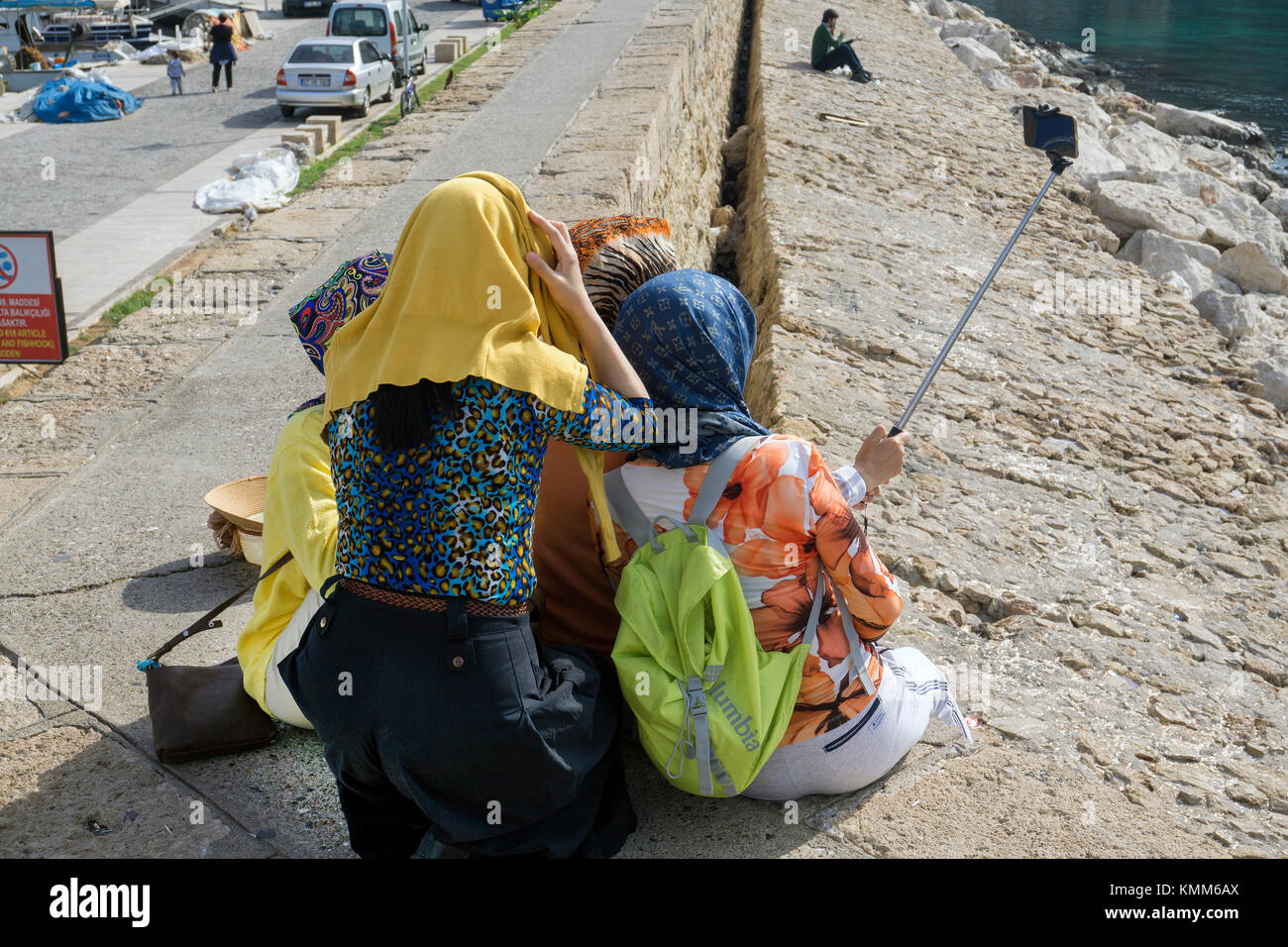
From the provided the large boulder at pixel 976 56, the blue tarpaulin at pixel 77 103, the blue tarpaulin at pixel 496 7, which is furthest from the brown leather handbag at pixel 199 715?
the blue tarpaulin at pixel 496 7

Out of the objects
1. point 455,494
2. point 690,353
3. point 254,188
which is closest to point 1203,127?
point 254,188

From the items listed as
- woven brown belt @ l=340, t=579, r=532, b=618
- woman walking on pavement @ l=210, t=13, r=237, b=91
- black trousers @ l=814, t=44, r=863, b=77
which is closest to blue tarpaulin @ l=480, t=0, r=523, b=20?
woman walking on pavement @ l=210, t=13, r=237, b=91

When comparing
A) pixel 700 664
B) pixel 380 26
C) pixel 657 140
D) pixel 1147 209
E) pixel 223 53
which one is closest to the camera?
pixel 700 664

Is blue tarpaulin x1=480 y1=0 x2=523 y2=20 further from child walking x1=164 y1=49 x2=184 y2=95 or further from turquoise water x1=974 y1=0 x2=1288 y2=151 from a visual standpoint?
turquoise water x1=974 y1=0 x2=1288 y2=151

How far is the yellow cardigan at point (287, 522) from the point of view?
2.78 m

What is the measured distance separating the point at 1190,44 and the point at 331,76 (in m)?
28.0

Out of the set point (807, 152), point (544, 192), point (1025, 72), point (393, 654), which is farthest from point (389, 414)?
point (1025, 72)

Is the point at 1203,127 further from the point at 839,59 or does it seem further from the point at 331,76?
the point at 331,76

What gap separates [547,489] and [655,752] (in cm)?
70

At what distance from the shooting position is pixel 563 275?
8.02 ft

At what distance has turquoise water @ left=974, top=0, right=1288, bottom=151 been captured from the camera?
1067 inches

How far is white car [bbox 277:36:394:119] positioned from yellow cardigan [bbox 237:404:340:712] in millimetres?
16847
